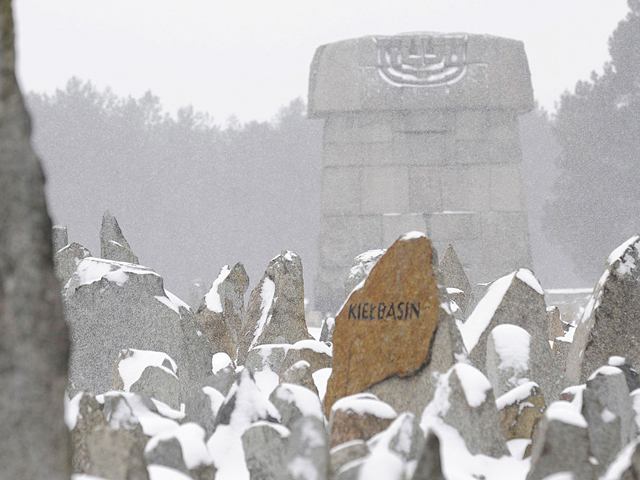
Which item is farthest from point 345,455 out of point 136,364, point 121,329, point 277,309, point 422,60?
point 422,60

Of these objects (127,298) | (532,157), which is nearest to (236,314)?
(127,298)

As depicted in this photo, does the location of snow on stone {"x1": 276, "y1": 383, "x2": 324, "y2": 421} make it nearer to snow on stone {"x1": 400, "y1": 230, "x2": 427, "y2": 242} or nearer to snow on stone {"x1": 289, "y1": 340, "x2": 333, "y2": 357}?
snow on stone {"x1": 400, "y1": 230, "x2": 427, "y2": 242}

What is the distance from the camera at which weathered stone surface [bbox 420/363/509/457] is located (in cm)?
204

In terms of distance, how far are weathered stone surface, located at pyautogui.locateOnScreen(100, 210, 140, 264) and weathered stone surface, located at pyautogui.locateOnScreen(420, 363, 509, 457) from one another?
12.5 ft

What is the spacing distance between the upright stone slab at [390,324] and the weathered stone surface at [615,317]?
85cm

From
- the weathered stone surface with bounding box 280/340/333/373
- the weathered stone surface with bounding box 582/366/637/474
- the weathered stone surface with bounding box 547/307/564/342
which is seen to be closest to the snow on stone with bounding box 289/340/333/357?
the weathered stone surface with bounding box 280/340/333/373

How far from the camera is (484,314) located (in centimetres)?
332

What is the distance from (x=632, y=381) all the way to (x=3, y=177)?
2.02m

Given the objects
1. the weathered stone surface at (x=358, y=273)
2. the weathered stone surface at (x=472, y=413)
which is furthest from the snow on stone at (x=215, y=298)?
the weathered stone surface at (x=472, y=413)

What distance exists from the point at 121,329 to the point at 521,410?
6.86 ft

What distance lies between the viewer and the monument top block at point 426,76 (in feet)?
40.4

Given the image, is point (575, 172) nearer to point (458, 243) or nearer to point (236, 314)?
point (458, 243)

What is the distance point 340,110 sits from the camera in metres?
12.4

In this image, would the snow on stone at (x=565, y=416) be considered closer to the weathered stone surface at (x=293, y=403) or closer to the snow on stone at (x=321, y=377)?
the weathered stone surface at (x=293, y=403)
